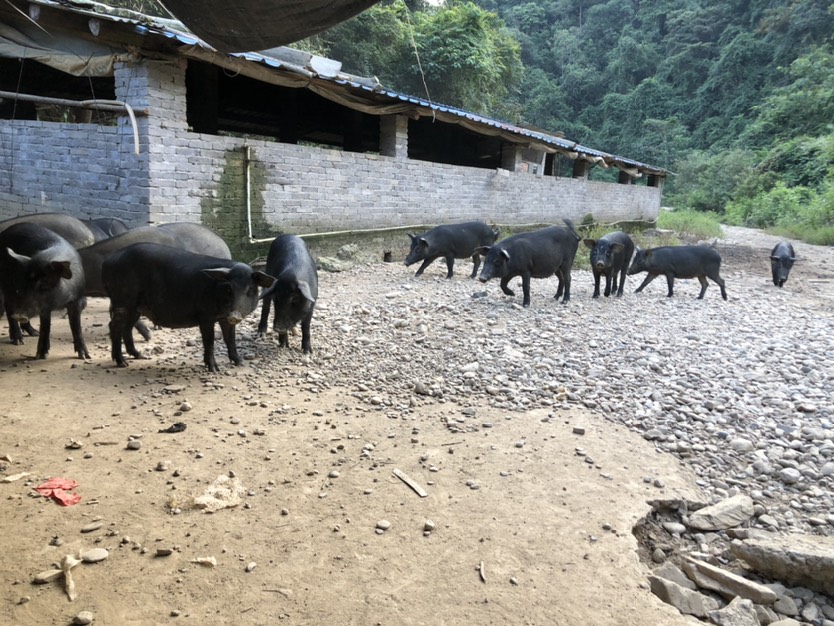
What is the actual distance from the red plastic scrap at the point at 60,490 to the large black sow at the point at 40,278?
7.96 ft

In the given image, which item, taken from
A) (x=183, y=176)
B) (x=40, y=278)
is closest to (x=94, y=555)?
(x=40, y=278)

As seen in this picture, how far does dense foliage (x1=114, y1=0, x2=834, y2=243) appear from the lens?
24.5m

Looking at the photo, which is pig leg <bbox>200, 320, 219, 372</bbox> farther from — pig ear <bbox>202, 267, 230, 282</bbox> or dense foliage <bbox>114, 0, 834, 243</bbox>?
dense foliage <bbox>114, 0, 834, 243</bbox>

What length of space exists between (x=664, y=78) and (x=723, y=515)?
53955 millimetres

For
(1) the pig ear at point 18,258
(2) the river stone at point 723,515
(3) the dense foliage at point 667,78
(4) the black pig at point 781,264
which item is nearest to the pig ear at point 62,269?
(1) the pig ear at point 18,258

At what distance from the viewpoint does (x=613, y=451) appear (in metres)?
4.05

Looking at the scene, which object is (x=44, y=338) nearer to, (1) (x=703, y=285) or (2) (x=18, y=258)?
(2) (x=18, y=258)

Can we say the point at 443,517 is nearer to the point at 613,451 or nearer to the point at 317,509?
the point at 317,509

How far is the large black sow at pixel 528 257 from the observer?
28.6 ft

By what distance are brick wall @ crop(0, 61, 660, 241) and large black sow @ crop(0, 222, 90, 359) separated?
9.32 feet

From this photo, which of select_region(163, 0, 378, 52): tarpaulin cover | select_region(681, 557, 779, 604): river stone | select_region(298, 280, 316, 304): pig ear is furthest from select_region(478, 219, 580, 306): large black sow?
select_region(681, 557, 779, 604): river stone

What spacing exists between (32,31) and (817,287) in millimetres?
14742

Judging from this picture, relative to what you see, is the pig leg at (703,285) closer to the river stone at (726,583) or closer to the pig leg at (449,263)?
the pig leg at (449,263)

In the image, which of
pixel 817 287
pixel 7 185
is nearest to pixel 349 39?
pixel 7 185
